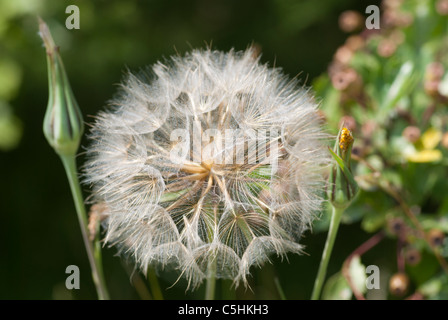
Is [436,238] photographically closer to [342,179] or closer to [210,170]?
[342,179]

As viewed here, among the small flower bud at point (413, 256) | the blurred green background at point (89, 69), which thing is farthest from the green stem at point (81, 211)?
the blurred green background at point (89, 69)

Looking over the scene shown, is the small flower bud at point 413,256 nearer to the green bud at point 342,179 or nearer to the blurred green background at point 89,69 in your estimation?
the green bud at point 342,179

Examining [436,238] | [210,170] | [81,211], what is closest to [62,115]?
[81,211]

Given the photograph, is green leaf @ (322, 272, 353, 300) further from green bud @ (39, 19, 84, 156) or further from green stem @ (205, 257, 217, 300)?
green bud @ (39, 19, 84, 156)

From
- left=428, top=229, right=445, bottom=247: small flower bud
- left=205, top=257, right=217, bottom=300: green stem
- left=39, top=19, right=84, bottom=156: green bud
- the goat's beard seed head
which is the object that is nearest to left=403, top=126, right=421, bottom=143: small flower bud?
left=428, top=229, right=445, bottom=247: small flower bud

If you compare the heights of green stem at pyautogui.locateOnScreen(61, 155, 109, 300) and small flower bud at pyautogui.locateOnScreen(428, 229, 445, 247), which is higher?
green stem at pyautogui.locateOnScreen(61, 155, 109, 300)

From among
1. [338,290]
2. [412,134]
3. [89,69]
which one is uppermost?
[89,69]

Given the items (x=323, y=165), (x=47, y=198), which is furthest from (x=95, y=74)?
(x=323, y=165)

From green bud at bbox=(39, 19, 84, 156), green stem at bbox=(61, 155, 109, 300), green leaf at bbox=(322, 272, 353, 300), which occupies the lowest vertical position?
green leaf at bbox=(322, 272, 353, 300)
